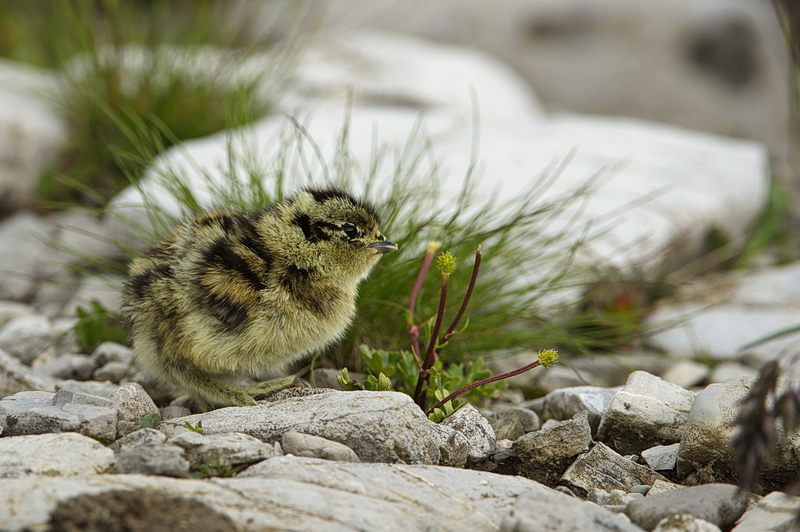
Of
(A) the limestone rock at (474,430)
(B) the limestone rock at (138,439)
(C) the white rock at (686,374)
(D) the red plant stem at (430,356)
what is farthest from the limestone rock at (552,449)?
(C) the white rock at (686,374)

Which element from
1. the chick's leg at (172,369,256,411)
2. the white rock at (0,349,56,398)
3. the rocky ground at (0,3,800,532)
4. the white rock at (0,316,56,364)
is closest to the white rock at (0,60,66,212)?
the rocky ground at (0,3,800,532)

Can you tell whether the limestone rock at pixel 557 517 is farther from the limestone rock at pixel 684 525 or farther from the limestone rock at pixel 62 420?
the limestone rock at pixel 62 420

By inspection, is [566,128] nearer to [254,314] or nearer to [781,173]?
[781,173]

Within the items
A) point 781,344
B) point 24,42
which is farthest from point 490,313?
point 24,42

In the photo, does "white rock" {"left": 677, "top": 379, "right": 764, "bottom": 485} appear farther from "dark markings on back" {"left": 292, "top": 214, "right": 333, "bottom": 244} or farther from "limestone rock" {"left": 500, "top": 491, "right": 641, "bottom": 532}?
"dark markings on back" {"left": 292, "top": 214, "right": 333, "bottom": 244}

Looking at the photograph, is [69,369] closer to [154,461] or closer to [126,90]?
[154,461]

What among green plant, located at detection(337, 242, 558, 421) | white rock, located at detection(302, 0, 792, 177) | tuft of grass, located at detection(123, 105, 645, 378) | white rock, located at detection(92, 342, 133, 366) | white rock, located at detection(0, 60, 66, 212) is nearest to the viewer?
green plant, located at detection(337, 242, 558, 421)
